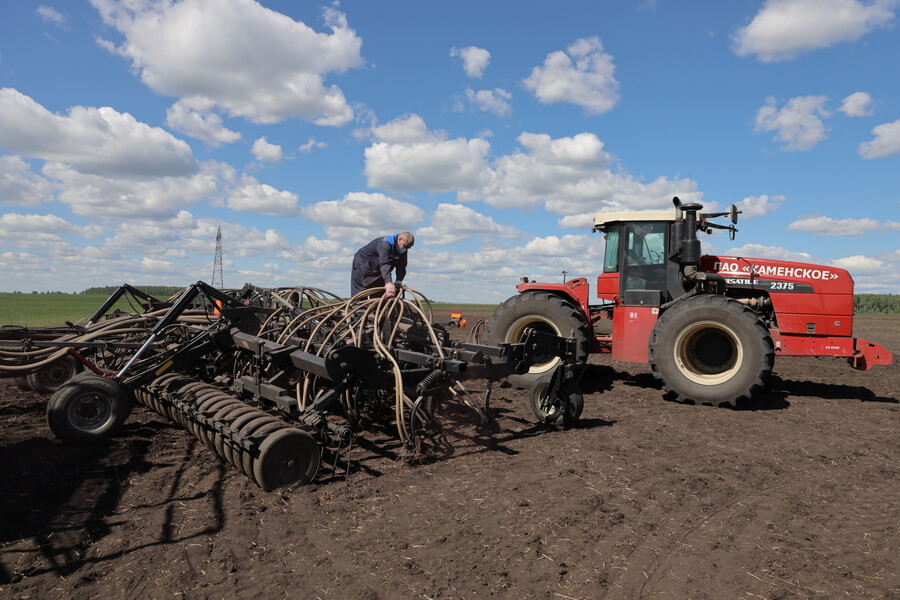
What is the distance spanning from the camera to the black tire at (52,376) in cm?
→ 752

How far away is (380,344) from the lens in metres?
5.40

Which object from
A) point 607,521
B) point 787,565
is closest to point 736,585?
point 787,565

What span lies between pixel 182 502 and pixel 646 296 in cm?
685

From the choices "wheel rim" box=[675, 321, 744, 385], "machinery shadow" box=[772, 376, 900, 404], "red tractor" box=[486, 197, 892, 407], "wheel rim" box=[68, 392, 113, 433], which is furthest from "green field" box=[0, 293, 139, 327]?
"machinery shadow" box=[772, 376, 900, 404]

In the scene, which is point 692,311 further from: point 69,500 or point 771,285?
point 69,500

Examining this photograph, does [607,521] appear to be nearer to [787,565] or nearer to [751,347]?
[787,565]

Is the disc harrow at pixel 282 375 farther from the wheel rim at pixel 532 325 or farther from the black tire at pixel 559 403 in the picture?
the wheel rim at pixel 532 325

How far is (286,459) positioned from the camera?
4.50 m

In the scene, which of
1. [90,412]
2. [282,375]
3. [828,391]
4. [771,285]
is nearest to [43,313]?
[90,412]

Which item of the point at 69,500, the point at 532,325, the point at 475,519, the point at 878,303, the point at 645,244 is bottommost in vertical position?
the point at 69,500

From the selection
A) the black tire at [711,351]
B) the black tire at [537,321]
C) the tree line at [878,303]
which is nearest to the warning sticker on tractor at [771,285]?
the black tire at [711,351]

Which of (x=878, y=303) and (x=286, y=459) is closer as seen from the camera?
(x=286, y=459)

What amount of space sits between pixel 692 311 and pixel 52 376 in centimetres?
870

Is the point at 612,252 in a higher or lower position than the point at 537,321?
higher
